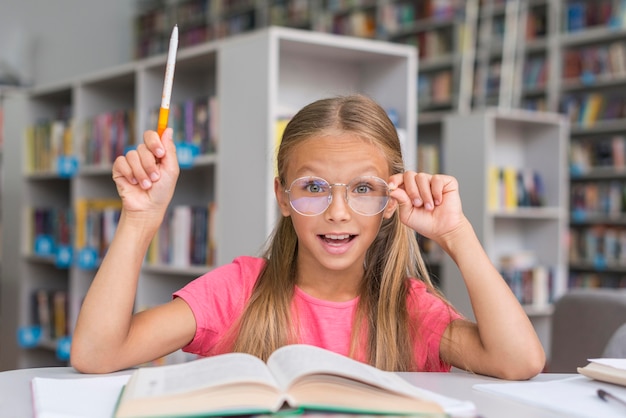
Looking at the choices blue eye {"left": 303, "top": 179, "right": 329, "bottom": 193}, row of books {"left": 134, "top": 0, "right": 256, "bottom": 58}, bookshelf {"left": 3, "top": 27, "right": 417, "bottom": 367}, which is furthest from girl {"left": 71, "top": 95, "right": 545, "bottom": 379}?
row of books {"left": 134, "top": 0, "right": 256, "bottom": 58}

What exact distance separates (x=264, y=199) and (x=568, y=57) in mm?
3932

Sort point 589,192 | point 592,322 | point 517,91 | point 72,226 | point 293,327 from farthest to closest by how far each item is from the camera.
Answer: point 517,91
point 589,192
point 72,226
point 592,322
point 293,327

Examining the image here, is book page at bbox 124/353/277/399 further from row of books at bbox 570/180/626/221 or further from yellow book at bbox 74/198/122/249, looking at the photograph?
row of books at bbox 570/180/626/221

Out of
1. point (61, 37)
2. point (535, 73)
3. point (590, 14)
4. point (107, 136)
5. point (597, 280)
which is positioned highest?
point (61, 37)

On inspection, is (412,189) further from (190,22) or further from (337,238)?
(190,22)

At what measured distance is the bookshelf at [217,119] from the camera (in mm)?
2625

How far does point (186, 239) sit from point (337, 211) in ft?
6.04

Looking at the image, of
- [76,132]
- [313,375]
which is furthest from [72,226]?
[313,375]

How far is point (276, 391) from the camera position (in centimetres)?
81

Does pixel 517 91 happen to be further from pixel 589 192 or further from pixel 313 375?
pixel 313 375

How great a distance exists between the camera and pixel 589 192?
562 cm

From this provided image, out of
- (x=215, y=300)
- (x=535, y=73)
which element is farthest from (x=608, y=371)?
(x=535, y=73)

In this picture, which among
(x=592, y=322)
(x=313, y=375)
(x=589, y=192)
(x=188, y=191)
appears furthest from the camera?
(x=589, y=192)

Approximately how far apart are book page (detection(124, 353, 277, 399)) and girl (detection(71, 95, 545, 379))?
287mm
